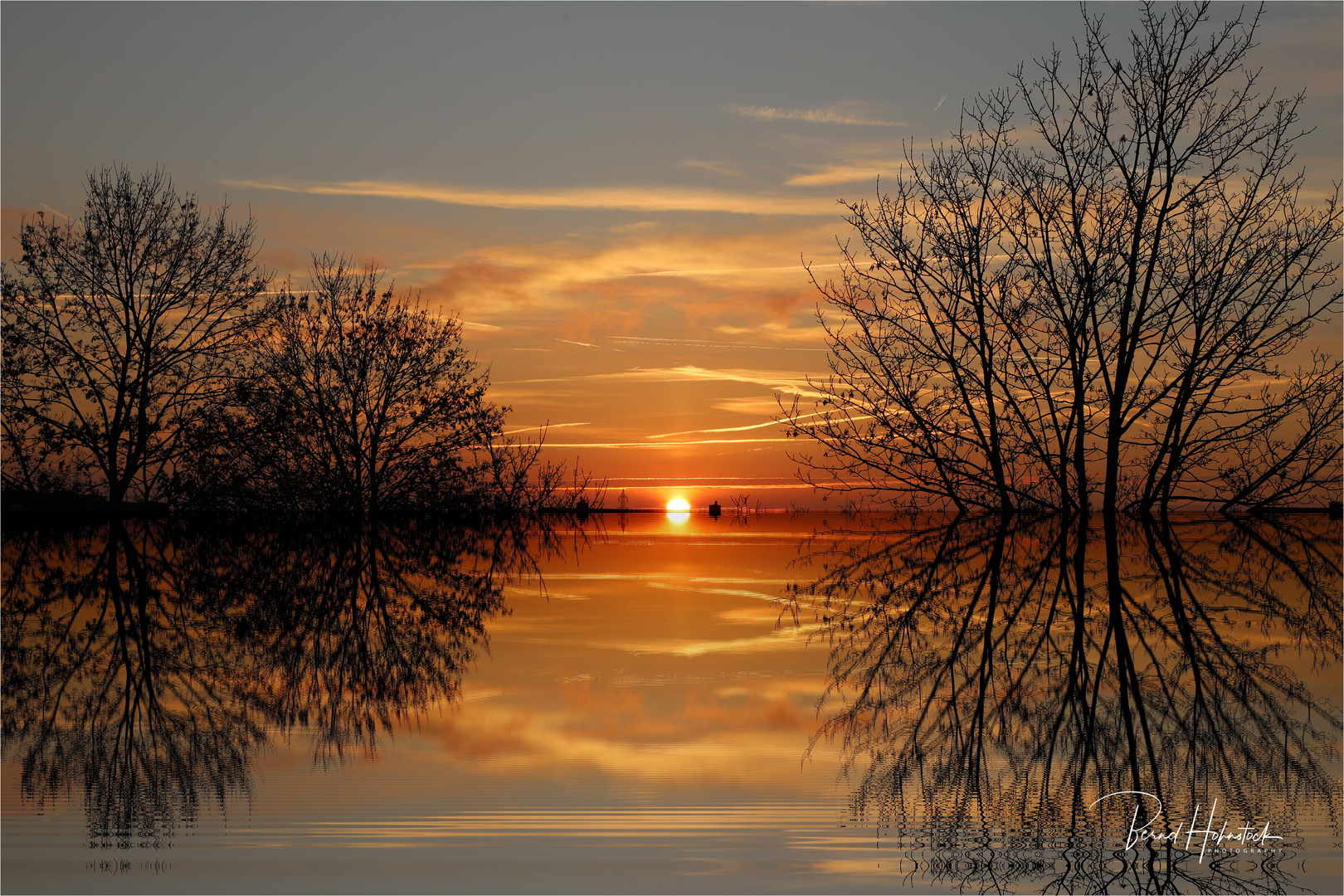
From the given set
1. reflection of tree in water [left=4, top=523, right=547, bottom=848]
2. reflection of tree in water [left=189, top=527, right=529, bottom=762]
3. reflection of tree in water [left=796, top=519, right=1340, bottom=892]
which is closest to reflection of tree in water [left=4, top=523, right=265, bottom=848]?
reflection of tree in water [left=4, top=523, right=547, bottom=848]

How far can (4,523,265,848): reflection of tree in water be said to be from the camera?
10.1 ft

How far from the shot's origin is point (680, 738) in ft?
12.2

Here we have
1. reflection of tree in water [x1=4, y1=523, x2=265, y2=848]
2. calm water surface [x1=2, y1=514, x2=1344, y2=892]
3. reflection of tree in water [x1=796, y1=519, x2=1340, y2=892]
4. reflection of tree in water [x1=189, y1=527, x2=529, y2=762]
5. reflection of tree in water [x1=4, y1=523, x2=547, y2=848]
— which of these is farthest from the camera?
reflection of tree in water [x1=189, y1=527, x2=529, y2=762]

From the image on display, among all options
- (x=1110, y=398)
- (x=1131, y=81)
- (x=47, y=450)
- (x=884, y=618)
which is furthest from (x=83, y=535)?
(x=1131, y=81)

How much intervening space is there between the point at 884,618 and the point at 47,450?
54.2 feet

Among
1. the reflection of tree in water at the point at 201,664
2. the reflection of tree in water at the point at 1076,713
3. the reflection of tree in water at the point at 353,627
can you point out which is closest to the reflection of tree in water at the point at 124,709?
the reflection of tree in water at the point at 201,664

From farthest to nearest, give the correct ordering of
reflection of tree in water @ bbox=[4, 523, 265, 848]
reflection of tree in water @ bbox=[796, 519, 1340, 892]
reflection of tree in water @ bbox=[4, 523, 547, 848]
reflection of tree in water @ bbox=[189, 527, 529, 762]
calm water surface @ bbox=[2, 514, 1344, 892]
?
reflection of tree in water @ bbox=[189, 527, 529, 762], reflection of tree in water @ bbox=[4, 523, 547, 848], reflection of tree in water @ bbox=[4, 523, 265, 848], reflection of tree in water @ bbox=[796, 519, 1340, 892], calm water surface @ bbox=[2, 514, 1344, 892]

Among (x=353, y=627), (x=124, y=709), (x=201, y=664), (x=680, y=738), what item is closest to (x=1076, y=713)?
(x=680, y=738)

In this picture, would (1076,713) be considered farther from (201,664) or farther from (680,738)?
(201,664)

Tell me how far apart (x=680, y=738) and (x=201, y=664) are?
251 cm

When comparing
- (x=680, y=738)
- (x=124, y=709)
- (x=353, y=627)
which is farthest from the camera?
→ (x=353, y=627)

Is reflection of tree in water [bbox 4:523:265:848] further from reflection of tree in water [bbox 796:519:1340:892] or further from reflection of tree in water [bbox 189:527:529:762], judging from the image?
reflection of tree in water [bbox 796:519:1340:892]

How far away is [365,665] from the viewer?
195 inches

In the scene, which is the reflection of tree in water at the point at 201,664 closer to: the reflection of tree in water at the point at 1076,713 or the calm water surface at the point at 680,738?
the calm water surface at the point at 680,738
